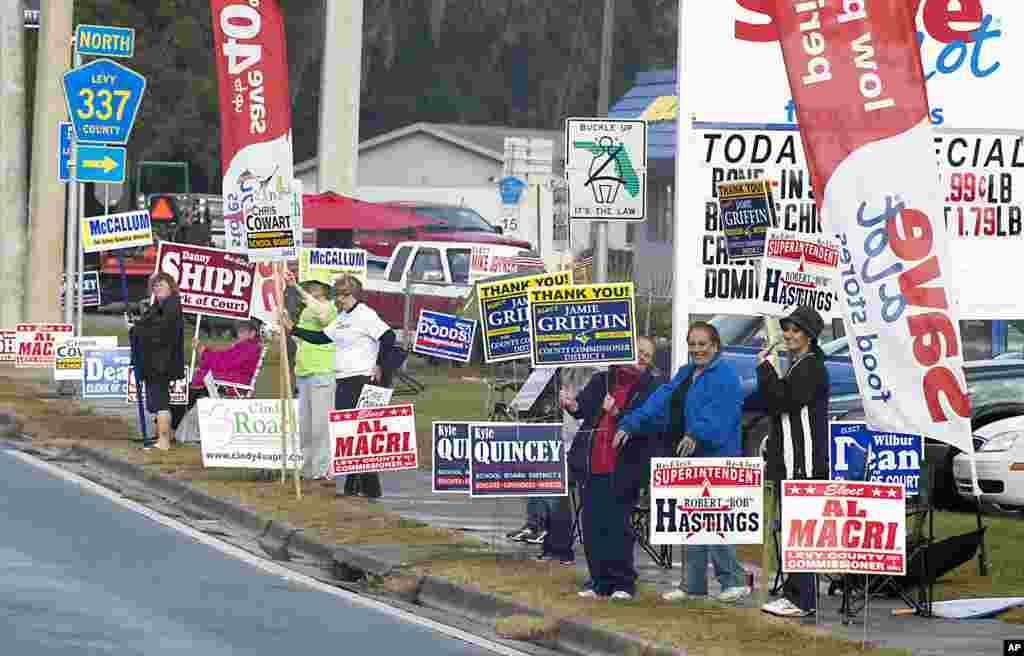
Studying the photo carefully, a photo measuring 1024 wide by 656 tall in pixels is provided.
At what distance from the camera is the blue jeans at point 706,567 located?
46.3 feet

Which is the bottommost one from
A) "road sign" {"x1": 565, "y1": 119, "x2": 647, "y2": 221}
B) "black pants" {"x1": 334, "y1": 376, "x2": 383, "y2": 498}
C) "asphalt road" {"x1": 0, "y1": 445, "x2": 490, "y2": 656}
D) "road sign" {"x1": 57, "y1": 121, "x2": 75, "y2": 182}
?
"asphalt road" {"x1": 0, "y1": 445, "x2": 490, "y2": 656}

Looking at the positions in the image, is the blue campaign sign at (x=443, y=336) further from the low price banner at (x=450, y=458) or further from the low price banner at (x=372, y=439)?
the low price banner at (x=450, y=458)

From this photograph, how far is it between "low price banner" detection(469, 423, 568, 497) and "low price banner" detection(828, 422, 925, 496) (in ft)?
6.21

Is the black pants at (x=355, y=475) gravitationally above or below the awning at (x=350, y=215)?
below

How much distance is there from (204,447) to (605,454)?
22.9 ft

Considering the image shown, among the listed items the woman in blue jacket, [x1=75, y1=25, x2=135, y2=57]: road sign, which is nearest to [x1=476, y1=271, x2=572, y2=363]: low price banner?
the woman in blue jacket

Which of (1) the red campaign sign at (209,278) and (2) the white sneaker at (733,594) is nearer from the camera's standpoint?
(2) the white sneaker at (733,594)

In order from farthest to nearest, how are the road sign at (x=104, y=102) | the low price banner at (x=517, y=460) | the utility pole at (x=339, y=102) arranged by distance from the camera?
1. the road sign at (x=104, y=102)
2. the utility pole at (x=339, y=102)
3. the low price banner at (x=517, y=460)

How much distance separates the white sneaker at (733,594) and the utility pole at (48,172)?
22511 mm

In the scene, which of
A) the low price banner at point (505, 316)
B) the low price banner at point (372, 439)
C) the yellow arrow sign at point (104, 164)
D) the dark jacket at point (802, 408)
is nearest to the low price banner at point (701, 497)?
the dark jacket at point (802, 408)

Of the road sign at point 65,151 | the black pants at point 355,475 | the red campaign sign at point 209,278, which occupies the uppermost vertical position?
the road sign at point 65,151

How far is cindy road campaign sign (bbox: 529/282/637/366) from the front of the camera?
49.0 ft

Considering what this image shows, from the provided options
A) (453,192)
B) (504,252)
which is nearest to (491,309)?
(504,252)

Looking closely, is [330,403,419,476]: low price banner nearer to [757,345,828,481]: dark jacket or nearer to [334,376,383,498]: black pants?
[334,376,383,498]: black pants
